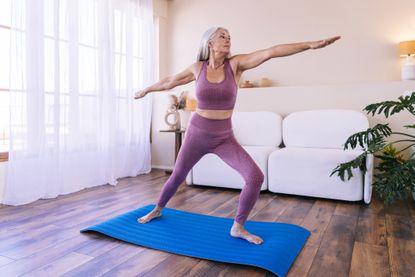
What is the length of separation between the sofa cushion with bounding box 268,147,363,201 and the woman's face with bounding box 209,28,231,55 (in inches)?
61.2

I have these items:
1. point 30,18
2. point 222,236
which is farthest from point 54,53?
point 222,236

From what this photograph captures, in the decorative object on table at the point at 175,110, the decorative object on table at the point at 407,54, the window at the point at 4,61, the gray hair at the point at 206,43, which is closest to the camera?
the gray hair at the point at 206,43

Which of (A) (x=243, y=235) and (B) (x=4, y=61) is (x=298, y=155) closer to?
(A) (x=243, y=235)

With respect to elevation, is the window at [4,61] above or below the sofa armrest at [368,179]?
above

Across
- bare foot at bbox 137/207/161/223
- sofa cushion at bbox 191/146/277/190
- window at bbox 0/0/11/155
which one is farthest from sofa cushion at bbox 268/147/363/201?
window at bbox 0/0/11/155

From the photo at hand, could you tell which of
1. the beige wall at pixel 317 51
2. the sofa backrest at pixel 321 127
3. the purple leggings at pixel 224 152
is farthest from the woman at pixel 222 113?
the beige wall at pixel 317 51

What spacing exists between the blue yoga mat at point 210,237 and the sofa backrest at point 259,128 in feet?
5.40

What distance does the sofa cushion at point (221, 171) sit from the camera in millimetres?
3328

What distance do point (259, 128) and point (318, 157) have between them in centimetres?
99

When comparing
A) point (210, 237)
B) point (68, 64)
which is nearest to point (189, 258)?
point (210, 237)

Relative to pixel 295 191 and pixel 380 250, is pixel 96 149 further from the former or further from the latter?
pixel 380 250

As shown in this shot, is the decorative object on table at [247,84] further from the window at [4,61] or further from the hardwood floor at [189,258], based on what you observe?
the window at [4,61]

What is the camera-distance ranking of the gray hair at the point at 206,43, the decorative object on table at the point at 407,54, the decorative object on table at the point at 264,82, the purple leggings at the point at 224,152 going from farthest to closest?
1. the decorative object on table at the point at 264,82
2. the decorative object on table at the point at 407,54
3. the gray hair at the point at 206,43
4. the purple leggings at the point at 224,152

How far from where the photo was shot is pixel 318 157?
3.02 m
